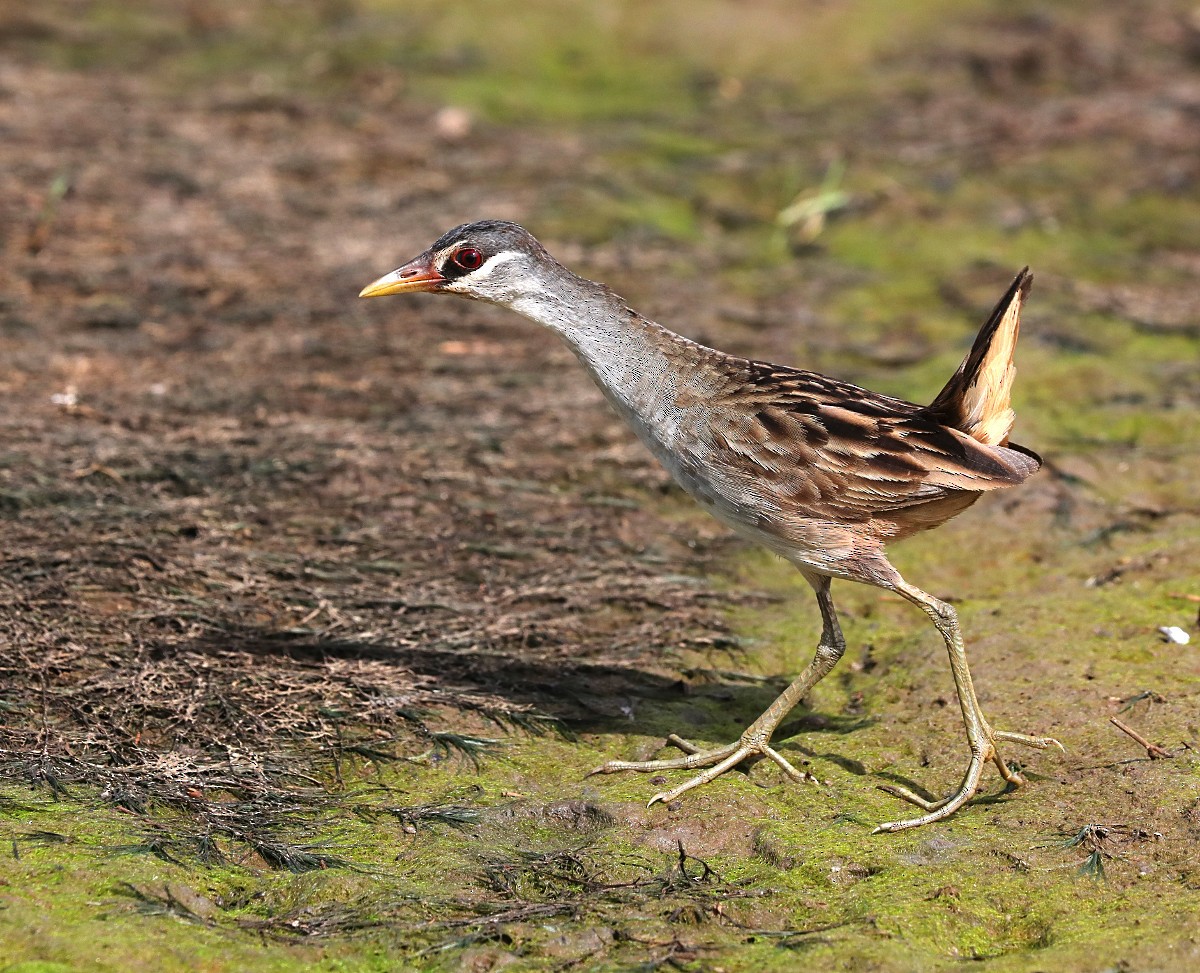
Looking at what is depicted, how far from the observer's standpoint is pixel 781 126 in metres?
10.4

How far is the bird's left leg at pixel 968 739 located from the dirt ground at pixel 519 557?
60 mm

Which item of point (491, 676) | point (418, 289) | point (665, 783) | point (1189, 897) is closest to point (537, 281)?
point (418, 289)

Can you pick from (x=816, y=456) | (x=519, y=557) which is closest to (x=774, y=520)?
(x=816, y=456)

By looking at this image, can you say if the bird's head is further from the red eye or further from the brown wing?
the brown wing

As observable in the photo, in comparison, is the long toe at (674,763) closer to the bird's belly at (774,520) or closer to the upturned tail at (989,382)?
the bird's belly at (774,520)

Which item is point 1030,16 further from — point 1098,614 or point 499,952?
point 499,952

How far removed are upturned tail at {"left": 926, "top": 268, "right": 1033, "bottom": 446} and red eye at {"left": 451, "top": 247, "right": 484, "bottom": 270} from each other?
4.88 ft

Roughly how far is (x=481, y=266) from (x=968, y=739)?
208 cm

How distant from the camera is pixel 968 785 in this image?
3947 mm

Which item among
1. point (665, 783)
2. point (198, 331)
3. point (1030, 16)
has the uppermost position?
point (1030, 16)

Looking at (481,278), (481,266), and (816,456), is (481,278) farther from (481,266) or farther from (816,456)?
(816,456)

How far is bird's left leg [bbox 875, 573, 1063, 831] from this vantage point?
12.9 feet

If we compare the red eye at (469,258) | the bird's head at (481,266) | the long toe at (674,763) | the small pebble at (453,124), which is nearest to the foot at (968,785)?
the long toe at (674,763)

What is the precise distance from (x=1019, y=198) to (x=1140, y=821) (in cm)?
627
